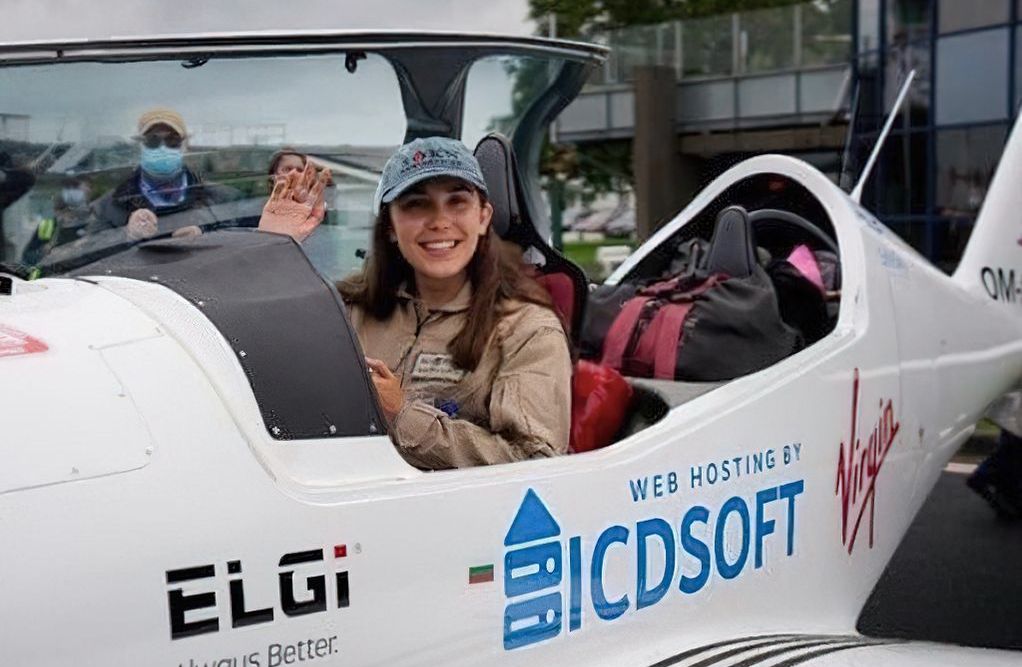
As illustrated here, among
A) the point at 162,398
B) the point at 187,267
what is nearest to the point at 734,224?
the point at 187,267

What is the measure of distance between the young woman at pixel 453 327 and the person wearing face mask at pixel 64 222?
80.5 inches

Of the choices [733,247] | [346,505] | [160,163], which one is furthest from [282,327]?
[160,163]

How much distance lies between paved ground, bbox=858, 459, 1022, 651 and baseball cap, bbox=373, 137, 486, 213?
8.59ft

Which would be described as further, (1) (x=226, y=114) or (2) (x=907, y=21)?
(2) (x=907, y=21)

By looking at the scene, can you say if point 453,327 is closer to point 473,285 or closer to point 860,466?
point 473,285

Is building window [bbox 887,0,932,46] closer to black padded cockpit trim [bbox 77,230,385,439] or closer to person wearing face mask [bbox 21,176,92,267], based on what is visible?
person wearing face mask [bbox 21,176,92,267]

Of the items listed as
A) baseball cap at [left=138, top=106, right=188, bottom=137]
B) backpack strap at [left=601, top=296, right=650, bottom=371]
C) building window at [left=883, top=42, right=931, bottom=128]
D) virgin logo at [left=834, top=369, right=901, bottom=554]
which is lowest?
virgin logo at [left=834, top=369, right=901, bottom=554]

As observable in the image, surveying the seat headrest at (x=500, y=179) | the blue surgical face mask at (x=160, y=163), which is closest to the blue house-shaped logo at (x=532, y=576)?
the seat headrest at (x=500, y=179)

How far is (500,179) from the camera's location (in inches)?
120

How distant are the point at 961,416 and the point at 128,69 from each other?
3.15m

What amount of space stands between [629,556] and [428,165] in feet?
2.88

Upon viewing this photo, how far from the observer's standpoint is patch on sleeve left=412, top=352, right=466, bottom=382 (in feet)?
8.41

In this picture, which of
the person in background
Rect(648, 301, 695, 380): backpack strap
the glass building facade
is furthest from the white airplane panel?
the glass building facade

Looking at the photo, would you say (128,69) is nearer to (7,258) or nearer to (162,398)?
(7,258)
